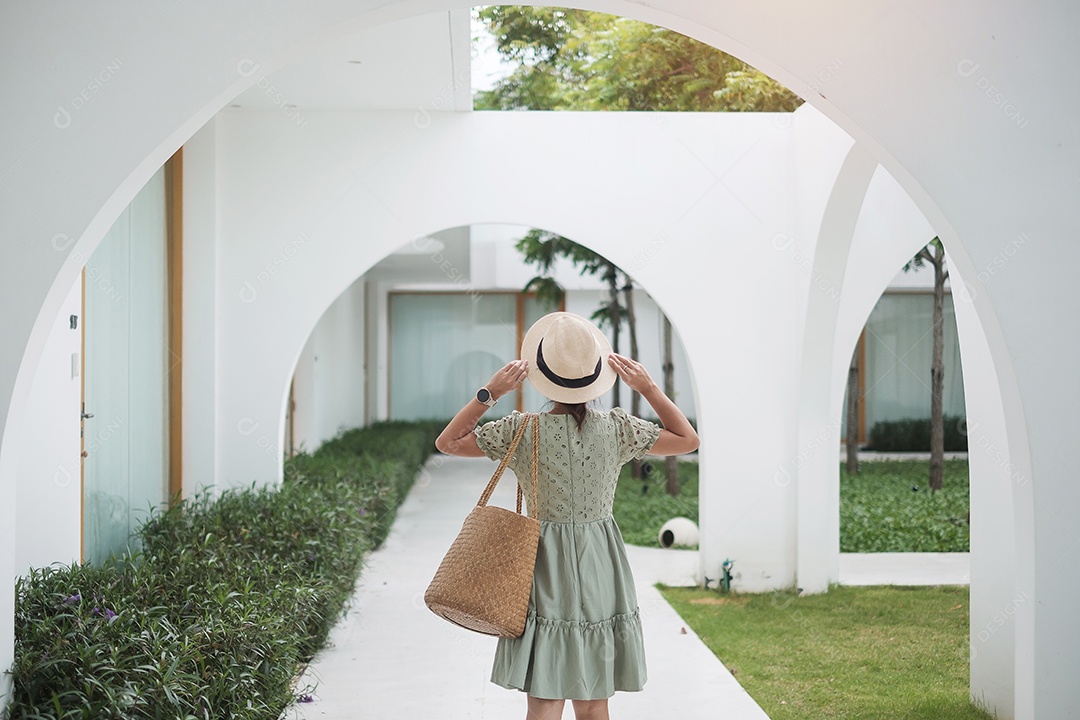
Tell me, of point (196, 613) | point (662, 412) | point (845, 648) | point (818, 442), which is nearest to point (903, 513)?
point (818, 442)

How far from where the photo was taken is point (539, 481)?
2648mm

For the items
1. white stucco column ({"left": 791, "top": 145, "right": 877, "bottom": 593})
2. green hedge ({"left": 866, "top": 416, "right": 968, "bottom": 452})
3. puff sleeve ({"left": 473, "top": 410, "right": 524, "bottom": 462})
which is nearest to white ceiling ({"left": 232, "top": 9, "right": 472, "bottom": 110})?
white stucco column ({"left": 791, "top": 145, "right": 877, "bottom": 593})

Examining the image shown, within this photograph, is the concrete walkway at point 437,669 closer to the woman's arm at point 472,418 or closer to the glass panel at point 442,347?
the woman's arm at point 472,418

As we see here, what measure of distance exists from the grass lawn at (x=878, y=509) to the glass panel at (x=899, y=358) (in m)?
3.10

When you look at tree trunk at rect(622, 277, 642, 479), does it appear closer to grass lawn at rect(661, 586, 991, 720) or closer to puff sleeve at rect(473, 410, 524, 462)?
grass lawn at rect(661, 586, 991, 720)

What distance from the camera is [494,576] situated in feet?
8.25

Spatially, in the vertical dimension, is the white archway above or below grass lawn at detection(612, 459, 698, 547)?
above

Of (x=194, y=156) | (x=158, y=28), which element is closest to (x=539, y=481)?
(x=158, y=28)

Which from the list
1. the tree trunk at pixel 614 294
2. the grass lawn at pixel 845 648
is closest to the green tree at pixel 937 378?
the tree trunk at pixel 614 294

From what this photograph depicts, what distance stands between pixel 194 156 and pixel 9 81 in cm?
360

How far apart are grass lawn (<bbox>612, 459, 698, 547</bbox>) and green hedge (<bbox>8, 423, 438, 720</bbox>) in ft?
10.5

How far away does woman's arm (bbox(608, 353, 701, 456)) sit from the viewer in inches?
105

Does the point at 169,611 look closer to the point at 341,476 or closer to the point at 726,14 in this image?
the point at 726,14

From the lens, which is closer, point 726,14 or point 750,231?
point 726,14
